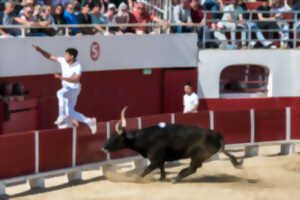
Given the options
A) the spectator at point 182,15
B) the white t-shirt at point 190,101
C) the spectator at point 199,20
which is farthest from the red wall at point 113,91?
the white t-shirt at point 190,101

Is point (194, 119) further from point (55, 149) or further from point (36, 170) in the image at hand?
point (36, 170)

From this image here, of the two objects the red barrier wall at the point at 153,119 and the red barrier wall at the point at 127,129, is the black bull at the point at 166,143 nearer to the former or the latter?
the red barrier wall at the point at 127,129

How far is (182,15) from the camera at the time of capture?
67.4 feet

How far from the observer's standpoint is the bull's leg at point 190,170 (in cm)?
1456

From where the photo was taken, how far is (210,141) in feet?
47.7

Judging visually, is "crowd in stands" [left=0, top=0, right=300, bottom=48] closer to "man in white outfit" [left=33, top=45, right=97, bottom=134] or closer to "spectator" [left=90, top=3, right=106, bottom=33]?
"spectator" [left=90, top=3, right=106, bottom=33]

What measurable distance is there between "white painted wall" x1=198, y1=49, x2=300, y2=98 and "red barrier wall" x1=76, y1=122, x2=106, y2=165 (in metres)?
6.21

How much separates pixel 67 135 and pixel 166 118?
10.2 feet

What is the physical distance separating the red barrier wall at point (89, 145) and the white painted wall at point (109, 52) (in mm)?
2525

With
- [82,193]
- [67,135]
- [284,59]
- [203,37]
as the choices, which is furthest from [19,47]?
[284,59]

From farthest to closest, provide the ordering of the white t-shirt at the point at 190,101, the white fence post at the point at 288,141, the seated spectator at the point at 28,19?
1. the white fence post at the point at 288,141
2. the white t-shirt at the point at 190,101
3. the seated spectator at the point at 28,19

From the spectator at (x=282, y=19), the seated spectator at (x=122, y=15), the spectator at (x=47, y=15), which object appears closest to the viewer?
the spectator at (x=47, y=15)

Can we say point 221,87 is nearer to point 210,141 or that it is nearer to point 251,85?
point 251,85

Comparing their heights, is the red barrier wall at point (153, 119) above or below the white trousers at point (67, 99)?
below
